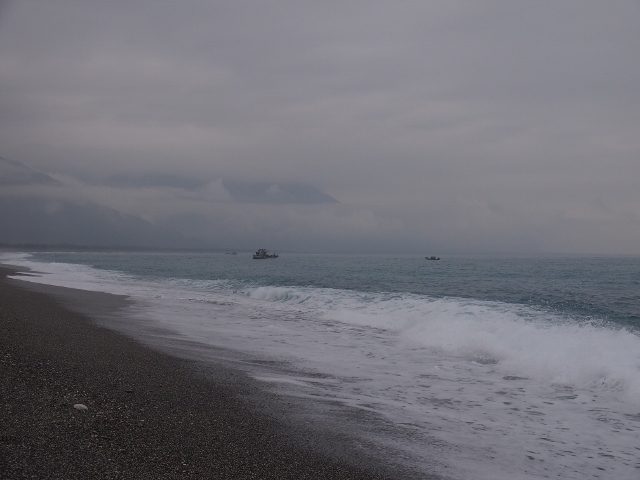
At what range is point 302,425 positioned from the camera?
6.35 metres

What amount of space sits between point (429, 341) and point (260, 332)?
5.07 metres

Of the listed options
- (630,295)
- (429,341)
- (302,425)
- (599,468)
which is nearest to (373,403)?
(302,425)

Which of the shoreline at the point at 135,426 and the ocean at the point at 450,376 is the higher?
the shoreline at the point at 135,426

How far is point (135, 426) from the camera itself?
18.5 ft

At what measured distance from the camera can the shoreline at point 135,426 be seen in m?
4.63

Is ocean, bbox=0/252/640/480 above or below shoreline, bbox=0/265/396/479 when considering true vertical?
below

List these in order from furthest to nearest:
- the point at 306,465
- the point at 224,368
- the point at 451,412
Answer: the point at 224,368 → the point at 451,412 → the point at 306,465

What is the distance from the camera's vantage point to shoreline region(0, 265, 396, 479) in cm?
463

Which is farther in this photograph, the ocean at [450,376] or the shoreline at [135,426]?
the ocean at [450,376]

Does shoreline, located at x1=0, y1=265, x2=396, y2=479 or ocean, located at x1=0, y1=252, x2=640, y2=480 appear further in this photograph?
ocean, located at x1=0, y1=252, x2=640, y2=480

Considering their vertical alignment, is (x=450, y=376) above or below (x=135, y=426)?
below

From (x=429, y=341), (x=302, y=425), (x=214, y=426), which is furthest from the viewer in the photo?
(x=429, y=341)

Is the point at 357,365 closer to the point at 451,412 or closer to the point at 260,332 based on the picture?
the point at 451,412

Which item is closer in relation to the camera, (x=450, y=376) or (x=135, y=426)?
(x=135, y=426)
